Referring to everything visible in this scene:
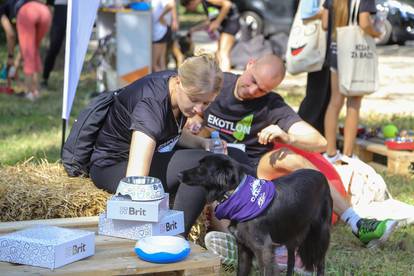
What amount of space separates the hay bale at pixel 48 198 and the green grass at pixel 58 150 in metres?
1.35

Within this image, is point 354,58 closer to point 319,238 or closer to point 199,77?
point 319,238

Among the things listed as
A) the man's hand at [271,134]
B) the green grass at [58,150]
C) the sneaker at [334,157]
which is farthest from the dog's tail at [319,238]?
the sneaker at [334,157]

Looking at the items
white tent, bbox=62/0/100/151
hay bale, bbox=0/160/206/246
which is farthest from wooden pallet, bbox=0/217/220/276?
white tent, bbox=62/0/100/151

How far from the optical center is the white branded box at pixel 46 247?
3109mm

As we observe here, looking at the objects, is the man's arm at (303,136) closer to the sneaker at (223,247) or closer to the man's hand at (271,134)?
the man's hand at (271,134)

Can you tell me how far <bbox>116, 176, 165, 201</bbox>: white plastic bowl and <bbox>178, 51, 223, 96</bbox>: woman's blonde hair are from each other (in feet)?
1.87

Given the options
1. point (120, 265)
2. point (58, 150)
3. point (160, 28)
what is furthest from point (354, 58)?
point (160, 28)

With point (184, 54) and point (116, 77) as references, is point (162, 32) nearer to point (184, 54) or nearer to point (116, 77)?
point (116, 77)

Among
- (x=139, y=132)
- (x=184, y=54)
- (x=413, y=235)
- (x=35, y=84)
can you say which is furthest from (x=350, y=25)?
(x=184, y=54)

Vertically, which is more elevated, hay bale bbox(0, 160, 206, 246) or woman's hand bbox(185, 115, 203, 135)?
woman's hand bbox(185, 115, 203, 135)

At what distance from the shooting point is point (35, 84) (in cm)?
1033

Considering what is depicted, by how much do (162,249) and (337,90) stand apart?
4.06 meters

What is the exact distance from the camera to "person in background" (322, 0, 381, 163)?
6.68 meters

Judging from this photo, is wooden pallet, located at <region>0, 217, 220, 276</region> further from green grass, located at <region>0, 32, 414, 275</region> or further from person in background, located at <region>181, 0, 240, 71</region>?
person in background, located at <region>181, 0, 240, 71</region>
